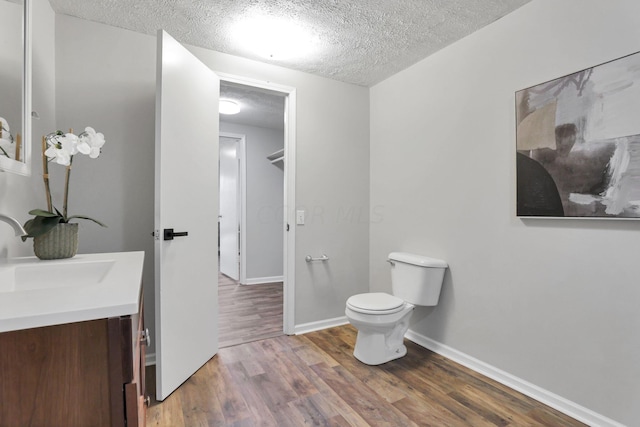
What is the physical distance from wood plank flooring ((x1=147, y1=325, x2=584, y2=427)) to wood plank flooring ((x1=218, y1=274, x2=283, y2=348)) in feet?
0.94

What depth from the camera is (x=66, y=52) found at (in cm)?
191

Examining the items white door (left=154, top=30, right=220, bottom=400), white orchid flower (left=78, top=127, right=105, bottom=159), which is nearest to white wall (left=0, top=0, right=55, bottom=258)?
white orchid flower (left=78, top=127, right=105, bottom=159)

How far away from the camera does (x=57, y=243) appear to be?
130 cm

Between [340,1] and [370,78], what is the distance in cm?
110

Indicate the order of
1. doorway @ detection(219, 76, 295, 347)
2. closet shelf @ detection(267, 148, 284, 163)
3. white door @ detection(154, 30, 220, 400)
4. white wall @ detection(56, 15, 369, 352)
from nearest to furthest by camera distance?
1. white door @ detection(154, 30, 220, 400)
2. white wall @ detection(56, 15, 369, 352)
3. doorway @ detection(219, 76, 295, 347)
4. closet shelf @ detection(267, 148, 284, 163)

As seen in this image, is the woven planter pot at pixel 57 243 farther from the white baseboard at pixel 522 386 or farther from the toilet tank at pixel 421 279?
the white baseboard at pixel 522 386

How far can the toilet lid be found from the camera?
81.5 inches

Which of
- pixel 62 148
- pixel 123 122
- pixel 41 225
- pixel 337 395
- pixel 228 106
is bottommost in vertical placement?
pixel 337 395

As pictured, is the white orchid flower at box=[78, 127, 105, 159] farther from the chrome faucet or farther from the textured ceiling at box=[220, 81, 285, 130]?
the textured ceiling at box=[220, 81, 285, 130]

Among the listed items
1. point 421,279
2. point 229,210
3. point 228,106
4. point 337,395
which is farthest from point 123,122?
point 229,210

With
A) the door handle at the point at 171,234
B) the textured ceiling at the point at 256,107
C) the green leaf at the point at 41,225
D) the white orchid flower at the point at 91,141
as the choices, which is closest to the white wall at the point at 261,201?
the textured ceiling at the point at 256,107

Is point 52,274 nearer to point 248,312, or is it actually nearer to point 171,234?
point 171,234

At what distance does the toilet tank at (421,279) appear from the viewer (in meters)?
2.22

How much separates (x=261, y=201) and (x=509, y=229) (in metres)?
3.26
